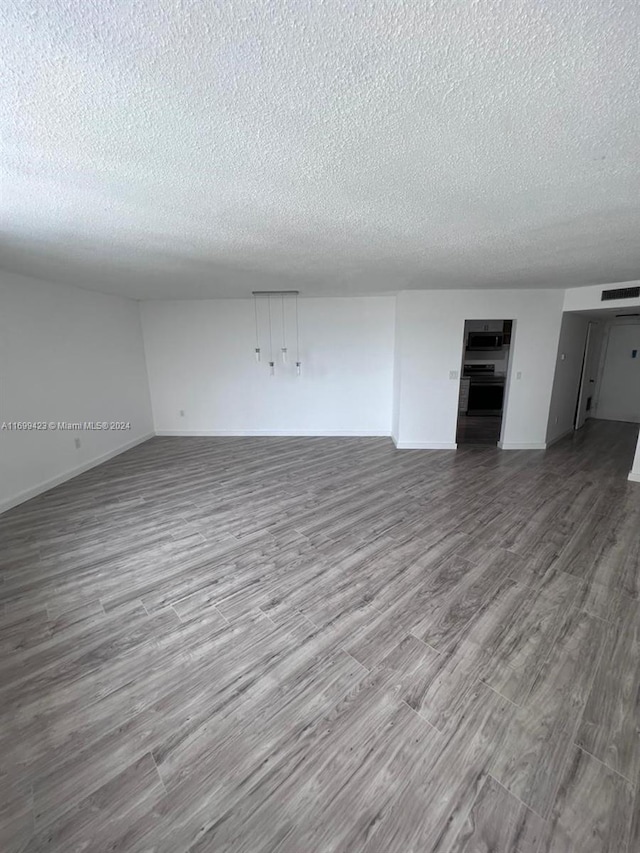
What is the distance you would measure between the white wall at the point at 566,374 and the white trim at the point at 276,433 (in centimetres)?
275

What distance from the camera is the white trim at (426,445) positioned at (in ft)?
18.0

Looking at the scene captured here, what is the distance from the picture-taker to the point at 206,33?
847 mm

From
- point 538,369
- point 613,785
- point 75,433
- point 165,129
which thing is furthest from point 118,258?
point 538,369

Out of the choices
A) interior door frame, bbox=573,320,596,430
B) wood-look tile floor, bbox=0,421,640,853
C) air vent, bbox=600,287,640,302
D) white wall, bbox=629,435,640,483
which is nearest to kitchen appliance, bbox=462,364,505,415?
interior door frame, bbox=573,320,596,430

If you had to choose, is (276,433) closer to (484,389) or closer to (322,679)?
(484,389)

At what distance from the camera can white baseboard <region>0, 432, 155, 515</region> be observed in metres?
3.58

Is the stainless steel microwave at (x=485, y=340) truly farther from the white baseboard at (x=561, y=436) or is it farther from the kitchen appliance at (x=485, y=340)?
the white baseboard at (x=561, y=436)

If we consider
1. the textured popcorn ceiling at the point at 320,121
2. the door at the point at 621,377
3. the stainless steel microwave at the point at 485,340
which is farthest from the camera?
the stainless steel microwave at the point at 485,340

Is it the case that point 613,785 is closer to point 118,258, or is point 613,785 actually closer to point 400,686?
point 400,686

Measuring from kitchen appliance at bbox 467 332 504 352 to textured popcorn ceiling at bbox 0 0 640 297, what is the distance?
5080mm

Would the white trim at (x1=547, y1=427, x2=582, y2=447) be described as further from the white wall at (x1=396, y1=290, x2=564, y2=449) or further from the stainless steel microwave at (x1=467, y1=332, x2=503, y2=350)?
the stainless steel microwave at (x1=467, y1=332, x2=503, y2=350)

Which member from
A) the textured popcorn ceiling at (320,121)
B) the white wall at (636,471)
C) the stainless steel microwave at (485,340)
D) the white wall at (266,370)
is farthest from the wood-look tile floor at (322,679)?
the stainless steel microwave at (485,340)

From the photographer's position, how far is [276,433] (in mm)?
6402

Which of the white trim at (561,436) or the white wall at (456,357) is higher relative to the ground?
the white wall at (456,357)
